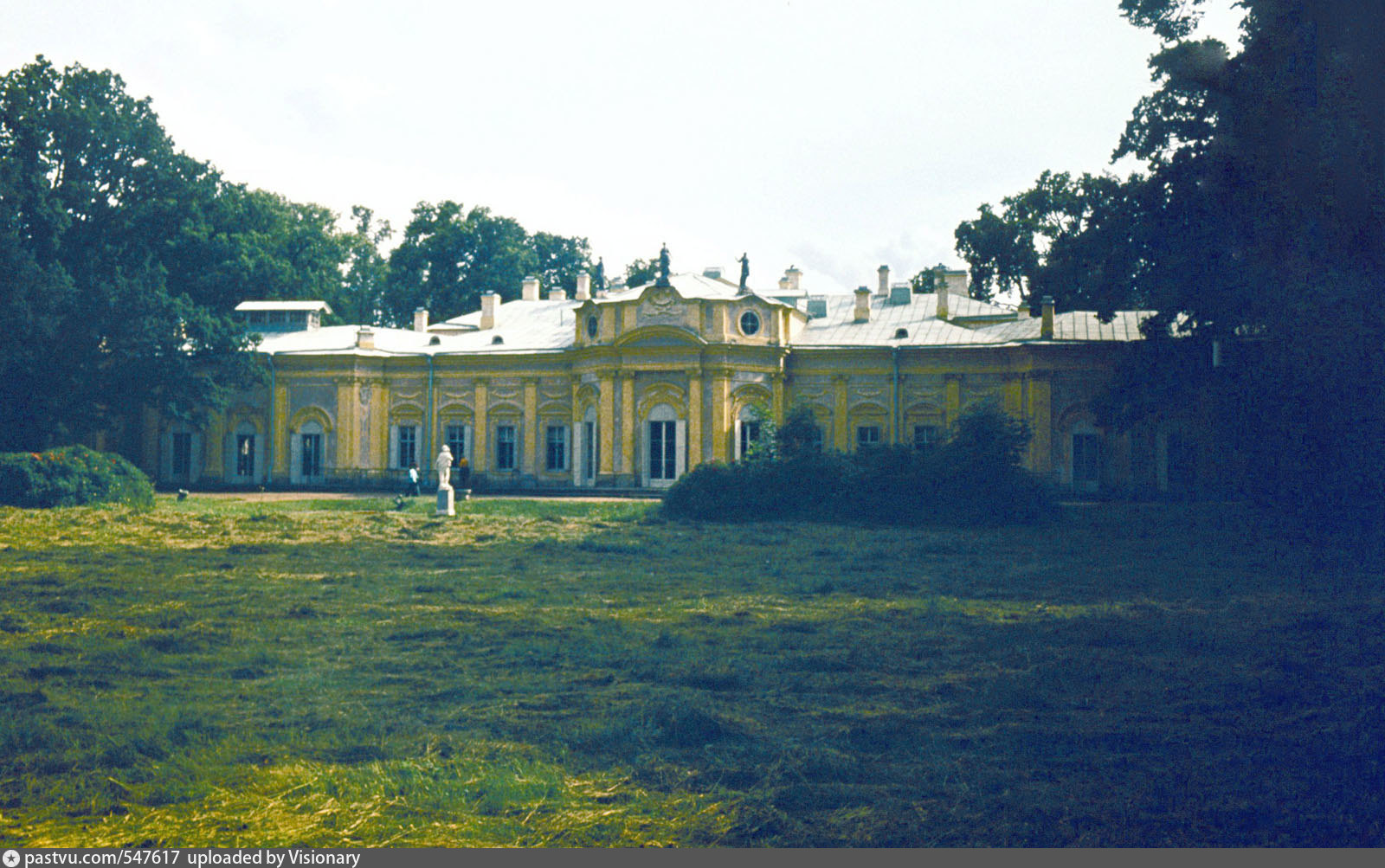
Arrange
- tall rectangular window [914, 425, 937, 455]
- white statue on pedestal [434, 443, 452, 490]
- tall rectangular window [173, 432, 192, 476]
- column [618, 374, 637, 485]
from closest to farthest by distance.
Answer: white statue on pedestal [434, 443, 452, 490] → column [618, 374, 637, 485] → tall rectangular window [914, 425, 937, 455] → tall rectangular window [173, 432, 192, 476]

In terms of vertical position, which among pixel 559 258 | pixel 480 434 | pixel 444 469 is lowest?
pixel 444 469

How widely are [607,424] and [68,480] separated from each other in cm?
1610

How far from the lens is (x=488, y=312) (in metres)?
43.2

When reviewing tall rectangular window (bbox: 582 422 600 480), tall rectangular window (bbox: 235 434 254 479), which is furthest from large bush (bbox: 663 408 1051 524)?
tall rectangular window (bbox: 235 434 254 479)

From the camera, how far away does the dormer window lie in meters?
36.2

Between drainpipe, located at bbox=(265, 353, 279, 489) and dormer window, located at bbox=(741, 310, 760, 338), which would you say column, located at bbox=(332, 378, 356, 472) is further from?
dormer window, located at bbox=(741, 310, 760, 338)

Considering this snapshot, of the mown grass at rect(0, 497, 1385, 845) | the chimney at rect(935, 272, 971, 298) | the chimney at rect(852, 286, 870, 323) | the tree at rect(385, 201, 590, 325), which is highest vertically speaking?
the tree at rect(385, 201, 590, 325)

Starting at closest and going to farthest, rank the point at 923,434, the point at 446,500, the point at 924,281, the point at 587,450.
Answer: the point at 446,500 < the point at 923,434 < the point at 587,450 < the point at 924,281

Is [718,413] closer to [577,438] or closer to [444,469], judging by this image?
[577,438]

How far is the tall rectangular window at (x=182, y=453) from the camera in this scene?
4056 cm

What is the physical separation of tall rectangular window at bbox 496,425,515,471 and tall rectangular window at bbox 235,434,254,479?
918 cm

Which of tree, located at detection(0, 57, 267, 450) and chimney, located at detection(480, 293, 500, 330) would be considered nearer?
tree, located at detection(0, 57, 267, 450)

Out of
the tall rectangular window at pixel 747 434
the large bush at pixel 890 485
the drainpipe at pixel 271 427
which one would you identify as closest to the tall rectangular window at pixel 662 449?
the tall rectangular window at pixel 747 434

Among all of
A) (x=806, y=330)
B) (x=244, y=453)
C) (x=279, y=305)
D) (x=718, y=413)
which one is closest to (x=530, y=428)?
(x=718, y=413)
